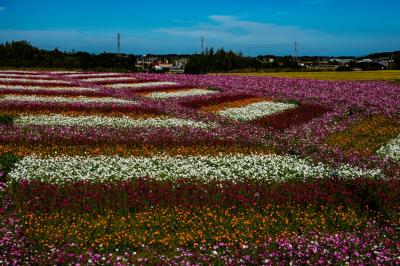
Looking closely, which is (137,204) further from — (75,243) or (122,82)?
(122,82)

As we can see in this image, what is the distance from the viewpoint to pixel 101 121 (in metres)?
22.9

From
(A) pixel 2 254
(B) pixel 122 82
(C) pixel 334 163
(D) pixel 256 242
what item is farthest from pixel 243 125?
(B) pixel 122 82

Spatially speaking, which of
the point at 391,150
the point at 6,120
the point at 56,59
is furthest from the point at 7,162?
the point at 56,59

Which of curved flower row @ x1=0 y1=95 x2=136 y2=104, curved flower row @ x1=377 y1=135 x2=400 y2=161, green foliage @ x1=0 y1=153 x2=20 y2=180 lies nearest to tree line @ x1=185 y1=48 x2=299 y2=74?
curved flower row @ x1=0 y1=95 x2=136 y2=104

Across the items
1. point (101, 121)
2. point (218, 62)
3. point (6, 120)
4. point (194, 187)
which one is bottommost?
point (194, 187)

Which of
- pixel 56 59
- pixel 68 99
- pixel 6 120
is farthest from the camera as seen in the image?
pixel 56 59

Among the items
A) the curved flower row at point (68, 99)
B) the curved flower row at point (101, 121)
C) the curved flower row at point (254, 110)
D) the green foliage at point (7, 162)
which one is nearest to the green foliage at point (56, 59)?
the curved flower row at point (68, 99)

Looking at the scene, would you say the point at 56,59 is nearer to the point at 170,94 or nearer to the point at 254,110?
the point at 170,94

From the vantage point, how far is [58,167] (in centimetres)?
1441

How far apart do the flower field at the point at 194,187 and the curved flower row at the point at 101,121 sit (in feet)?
0.16

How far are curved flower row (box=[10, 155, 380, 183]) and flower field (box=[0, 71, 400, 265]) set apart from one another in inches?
2.3

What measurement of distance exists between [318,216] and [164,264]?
4.42 metres

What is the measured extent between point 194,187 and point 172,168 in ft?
7.34

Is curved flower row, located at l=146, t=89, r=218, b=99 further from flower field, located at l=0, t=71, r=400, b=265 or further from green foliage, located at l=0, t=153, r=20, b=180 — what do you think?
green foliage, located at l=0, t=153, r=20, b=180
